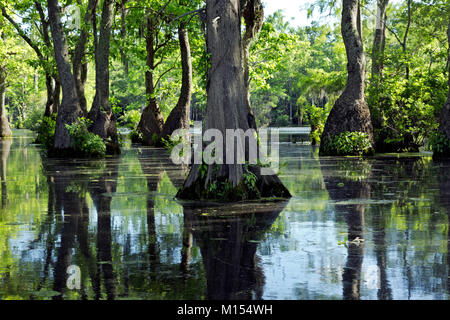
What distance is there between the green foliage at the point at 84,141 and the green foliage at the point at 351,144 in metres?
9.86

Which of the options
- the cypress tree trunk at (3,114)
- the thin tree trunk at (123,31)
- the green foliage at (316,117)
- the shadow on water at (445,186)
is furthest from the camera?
the cypress tree trunk at (3,114)

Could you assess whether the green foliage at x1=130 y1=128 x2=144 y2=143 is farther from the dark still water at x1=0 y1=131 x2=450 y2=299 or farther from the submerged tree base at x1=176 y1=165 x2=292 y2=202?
the submerged tree base at x1=176 y1=165 x2=292 y2=202

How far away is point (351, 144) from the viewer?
91.6 ft

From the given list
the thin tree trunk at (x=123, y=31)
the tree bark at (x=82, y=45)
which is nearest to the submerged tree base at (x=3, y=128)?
the tree bark at (x=82, y=45)

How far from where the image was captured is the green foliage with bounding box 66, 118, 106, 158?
1091 inches

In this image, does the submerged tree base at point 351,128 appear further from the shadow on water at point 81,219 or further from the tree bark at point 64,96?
the tree bark at point 64,96

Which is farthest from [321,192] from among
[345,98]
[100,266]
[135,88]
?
[135,88]

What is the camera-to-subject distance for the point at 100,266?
287 inches

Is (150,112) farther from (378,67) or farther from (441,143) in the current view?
(441,143)

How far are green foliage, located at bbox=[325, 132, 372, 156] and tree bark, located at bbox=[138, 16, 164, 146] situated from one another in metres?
14.8

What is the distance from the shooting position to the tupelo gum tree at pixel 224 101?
1291cm
